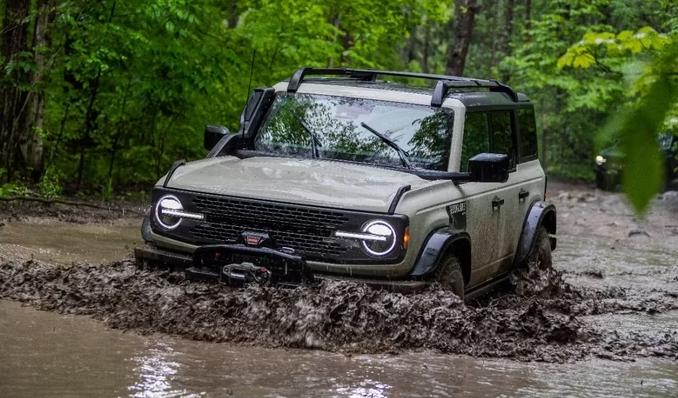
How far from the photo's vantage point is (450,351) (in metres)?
6.18

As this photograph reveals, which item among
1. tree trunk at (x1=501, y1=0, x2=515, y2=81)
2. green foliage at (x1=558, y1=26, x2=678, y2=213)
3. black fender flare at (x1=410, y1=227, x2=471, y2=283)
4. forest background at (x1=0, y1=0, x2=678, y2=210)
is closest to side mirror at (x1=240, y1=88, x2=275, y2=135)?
black fender flare at (x1=410, y1=227, x2=471, y2=283)

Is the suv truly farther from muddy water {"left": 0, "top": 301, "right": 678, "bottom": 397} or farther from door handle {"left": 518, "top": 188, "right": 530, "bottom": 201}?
muddy water {"left": 0, "top": 301, "right": 678, "bottom": 397}

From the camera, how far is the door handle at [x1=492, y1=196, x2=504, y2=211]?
7.68 metres

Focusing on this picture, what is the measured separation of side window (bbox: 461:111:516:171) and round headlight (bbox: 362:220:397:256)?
1368 millimetres

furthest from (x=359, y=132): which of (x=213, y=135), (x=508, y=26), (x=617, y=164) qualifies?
(x=508, y=26)

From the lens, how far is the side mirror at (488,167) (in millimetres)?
6906

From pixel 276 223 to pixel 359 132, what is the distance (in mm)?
1381

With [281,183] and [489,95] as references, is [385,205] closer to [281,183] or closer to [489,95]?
[281,183]

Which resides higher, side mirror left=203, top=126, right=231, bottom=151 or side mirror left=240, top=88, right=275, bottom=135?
side mirror left=240, top=88, right=275, bottom=135

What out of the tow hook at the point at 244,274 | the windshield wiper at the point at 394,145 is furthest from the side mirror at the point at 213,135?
the tow hook at the point at 244,274

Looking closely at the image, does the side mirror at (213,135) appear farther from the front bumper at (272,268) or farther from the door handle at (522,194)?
the door handle at (522,194)

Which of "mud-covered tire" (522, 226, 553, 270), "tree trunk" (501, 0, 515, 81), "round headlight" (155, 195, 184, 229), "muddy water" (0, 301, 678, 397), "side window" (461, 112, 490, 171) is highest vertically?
"tree trunk" (501, 0, 515, 81)

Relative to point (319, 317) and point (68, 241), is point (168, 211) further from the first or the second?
point (68, 241)

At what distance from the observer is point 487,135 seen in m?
7.93
